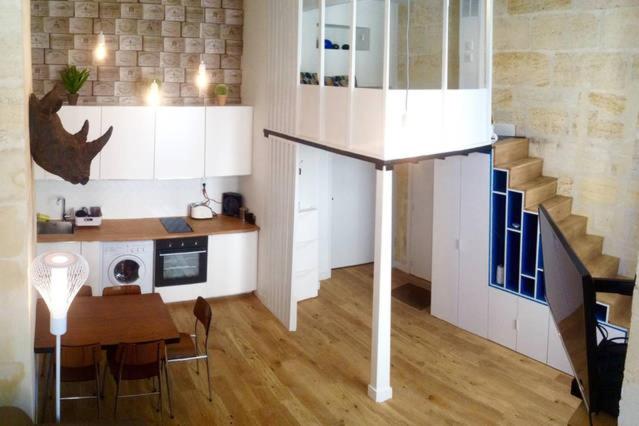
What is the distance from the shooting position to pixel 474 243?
24.1ft

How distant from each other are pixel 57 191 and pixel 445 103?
15.2ft

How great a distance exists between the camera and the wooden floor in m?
5.75

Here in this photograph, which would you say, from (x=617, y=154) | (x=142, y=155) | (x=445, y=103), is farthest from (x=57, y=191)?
(x=617, y=154)

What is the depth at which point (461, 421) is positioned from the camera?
571 cm

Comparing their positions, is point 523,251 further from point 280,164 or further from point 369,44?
point 369,44

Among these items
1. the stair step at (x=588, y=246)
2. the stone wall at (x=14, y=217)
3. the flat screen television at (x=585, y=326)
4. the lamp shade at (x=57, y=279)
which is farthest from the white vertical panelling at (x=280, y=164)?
the flat screen television at (x=585, y=326)

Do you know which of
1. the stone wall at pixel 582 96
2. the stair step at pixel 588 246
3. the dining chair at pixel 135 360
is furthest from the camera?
the stair step at pixel 588 246

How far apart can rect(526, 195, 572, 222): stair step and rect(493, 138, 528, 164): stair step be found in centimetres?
56

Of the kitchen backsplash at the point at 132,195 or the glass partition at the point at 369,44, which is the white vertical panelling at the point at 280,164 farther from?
the glass partition at the point at 369,44

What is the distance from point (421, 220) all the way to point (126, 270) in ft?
12.7

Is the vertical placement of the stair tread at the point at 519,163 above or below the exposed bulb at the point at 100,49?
below

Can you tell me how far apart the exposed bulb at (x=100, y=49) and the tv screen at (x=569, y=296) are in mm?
6431

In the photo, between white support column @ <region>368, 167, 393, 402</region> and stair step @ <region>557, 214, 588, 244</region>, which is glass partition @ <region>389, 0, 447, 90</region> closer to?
stair step @ <region>557, 214, 588, 244</region>

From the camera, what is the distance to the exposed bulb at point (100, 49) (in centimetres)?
781
